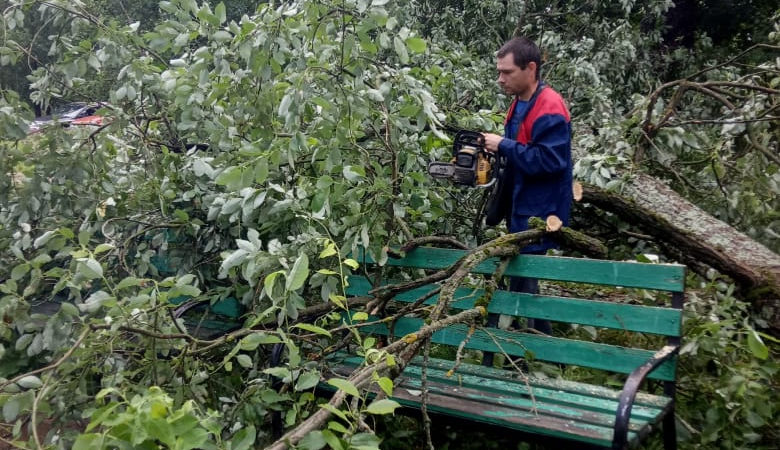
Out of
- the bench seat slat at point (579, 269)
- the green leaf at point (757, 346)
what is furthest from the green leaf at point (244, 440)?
the green leaf at point (757, 346)

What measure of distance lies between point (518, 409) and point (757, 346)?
0.96 metres

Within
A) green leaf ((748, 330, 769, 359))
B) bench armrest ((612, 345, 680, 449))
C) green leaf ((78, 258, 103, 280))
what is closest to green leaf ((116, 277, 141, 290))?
green leaf ((78, 258, 103, 280))

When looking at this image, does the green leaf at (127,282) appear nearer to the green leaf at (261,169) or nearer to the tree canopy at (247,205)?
the tree canopy at (247,205)

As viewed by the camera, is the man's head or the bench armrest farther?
the man's head

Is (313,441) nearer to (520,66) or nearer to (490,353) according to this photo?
(490,353)

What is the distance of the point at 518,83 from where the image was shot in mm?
3098

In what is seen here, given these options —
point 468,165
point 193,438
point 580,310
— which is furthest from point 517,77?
point 193,438

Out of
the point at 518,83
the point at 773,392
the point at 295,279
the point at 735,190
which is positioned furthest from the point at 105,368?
the point at 735,190

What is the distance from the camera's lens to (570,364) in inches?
100

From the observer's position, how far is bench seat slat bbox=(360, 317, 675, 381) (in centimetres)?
242

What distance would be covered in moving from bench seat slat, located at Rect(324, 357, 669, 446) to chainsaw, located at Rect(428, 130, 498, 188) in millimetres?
849

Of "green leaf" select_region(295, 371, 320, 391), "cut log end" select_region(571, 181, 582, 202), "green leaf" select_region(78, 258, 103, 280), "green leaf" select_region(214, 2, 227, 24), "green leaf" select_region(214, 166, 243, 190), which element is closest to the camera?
"green leaf" select_region(295, 371, 320, 391)

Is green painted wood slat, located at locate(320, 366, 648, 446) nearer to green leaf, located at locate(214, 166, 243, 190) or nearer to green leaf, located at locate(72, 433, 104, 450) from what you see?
green leaf, located at locate(214, 166, 243, 190)

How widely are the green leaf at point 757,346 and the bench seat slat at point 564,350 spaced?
1.25ft
